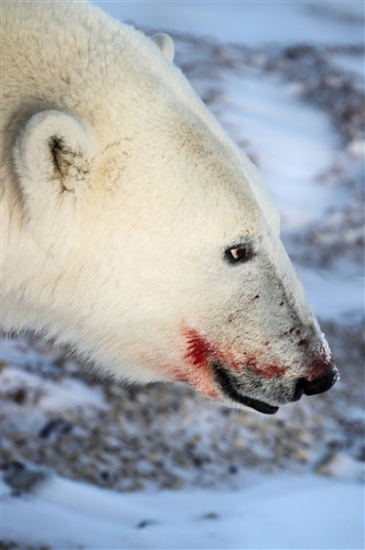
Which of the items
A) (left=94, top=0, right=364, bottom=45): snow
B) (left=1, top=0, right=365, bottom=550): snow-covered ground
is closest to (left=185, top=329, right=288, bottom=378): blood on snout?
(left=1, top=0, right=365, bottom=550): snow-covered ground

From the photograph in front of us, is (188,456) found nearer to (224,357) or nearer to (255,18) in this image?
(224,357)

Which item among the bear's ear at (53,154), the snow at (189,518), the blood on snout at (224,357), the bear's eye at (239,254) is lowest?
the snow at (189,518)

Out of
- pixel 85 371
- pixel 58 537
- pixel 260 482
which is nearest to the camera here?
pixel 58 537

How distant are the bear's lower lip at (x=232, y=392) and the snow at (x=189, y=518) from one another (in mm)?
1033

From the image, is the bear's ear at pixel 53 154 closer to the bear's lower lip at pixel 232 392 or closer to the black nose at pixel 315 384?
the bear's lower lip at pixel 232 392

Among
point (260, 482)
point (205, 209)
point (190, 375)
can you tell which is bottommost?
point (260, 482)

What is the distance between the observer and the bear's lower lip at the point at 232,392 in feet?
8.64

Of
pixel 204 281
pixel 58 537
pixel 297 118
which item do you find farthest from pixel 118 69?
pixel 297 118

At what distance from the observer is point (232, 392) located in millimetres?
2689

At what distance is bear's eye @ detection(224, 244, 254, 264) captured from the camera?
244 centimetres

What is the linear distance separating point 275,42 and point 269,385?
817 centimetres

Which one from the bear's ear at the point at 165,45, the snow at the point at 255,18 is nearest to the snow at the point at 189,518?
the bear's ear at the point at 165,45

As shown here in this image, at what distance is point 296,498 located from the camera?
4.00 meters

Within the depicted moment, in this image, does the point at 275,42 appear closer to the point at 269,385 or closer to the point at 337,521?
the point at 337,521
